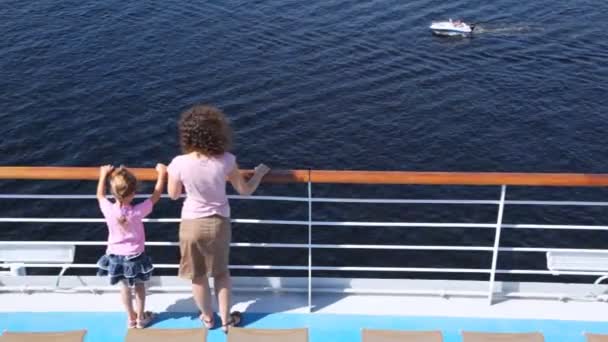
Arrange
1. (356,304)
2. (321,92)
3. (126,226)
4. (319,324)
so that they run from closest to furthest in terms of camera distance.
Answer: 1. (126,226)
2. (319,324)
3. (356,304)
4. (321,92)

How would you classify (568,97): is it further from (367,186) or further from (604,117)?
(367,186)

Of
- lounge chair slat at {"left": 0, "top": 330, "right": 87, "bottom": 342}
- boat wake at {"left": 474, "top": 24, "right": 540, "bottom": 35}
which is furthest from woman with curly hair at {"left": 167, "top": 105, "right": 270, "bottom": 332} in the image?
boat wake at {"left": 474, "top": 24, "right": 540, "bottom": 35}

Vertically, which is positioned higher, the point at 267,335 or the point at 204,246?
the point at 204,246

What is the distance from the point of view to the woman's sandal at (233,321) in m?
4.57

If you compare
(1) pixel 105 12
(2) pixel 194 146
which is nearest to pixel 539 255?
(2) pixel 194 146

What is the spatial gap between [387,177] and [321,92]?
26.1 metres

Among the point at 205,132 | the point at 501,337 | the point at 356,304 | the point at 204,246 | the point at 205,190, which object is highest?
the point at 205,132

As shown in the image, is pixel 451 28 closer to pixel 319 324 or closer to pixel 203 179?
pixel 319 324

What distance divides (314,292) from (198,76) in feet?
86.8

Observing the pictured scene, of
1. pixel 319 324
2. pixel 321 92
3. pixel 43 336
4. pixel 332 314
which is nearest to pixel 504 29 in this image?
pixel 321 92

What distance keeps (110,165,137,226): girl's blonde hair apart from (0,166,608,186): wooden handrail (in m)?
0.11

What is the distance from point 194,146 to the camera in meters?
3.96

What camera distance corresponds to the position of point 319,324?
468 cm

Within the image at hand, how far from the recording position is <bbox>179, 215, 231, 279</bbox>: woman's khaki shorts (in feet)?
13.6
